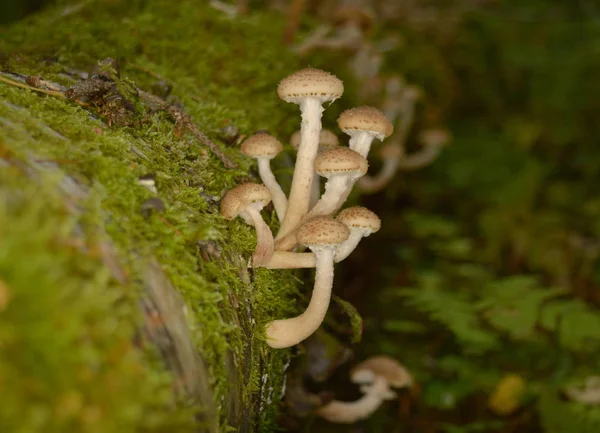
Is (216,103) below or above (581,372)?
above

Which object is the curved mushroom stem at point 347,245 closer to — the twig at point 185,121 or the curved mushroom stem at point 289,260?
the curved mushroom stem at point 289,260

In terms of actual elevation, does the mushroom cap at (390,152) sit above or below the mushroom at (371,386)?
above

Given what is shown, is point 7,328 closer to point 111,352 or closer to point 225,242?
point 111,352

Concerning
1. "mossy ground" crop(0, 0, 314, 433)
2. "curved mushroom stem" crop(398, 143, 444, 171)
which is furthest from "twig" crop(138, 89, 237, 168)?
"curved mushroom stem" crop(398, 143, 444, 171)

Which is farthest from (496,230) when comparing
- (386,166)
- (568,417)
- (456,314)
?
(568,417)

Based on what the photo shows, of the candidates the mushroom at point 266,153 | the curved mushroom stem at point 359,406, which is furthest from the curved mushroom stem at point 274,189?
the curved mushroom stem at point 359,406

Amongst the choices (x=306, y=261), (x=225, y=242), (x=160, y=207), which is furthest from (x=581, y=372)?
(x=160, y=207)
